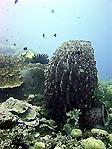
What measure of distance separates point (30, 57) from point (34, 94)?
2.85m

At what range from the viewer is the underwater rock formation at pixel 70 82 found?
652cm

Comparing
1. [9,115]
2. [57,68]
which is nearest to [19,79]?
[57,68]

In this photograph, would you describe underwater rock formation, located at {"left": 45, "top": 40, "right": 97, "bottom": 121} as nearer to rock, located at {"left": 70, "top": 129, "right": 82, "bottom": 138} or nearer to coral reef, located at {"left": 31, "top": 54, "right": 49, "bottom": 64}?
rock, located at {"left": 70, "top": 129, "right": 82, "bottom": 138}

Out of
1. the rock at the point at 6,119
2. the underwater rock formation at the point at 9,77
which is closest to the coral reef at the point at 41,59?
the underwater rock formation at the point at 9,77

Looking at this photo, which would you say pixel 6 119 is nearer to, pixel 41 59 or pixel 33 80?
pixel 33 80

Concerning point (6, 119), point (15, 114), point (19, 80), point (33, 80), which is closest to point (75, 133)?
point (15, 114)

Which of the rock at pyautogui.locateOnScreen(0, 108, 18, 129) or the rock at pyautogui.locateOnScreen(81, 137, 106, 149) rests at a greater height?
the rock at pyautogui.locateOnScreen(0, 108, 18, 129)

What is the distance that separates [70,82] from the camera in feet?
21.4

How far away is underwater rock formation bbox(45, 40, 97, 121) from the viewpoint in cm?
652

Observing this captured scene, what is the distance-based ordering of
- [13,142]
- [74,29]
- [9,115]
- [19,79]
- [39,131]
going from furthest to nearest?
[74,29]
[19,79]
[39,131]
[9,115]
[13,142]

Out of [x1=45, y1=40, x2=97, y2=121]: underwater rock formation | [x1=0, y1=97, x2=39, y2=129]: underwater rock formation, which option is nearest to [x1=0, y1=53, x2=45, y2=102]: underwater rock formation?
[x1=45, y1=40, x2=97, y2=121]: underwater rock formation

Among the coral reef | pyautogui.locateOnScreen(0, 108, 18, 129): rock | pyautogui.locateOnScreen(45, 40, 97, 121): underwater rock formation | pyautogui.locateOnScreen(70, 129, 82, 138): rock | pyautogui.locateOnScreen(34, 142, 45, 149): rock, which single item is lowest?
pyautogui.locateOnScreen(34, 142, 45, 149): rock

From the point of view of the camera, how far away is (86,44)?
24.1 feet

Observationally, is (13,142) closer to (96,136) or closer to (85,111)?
(96,136)
